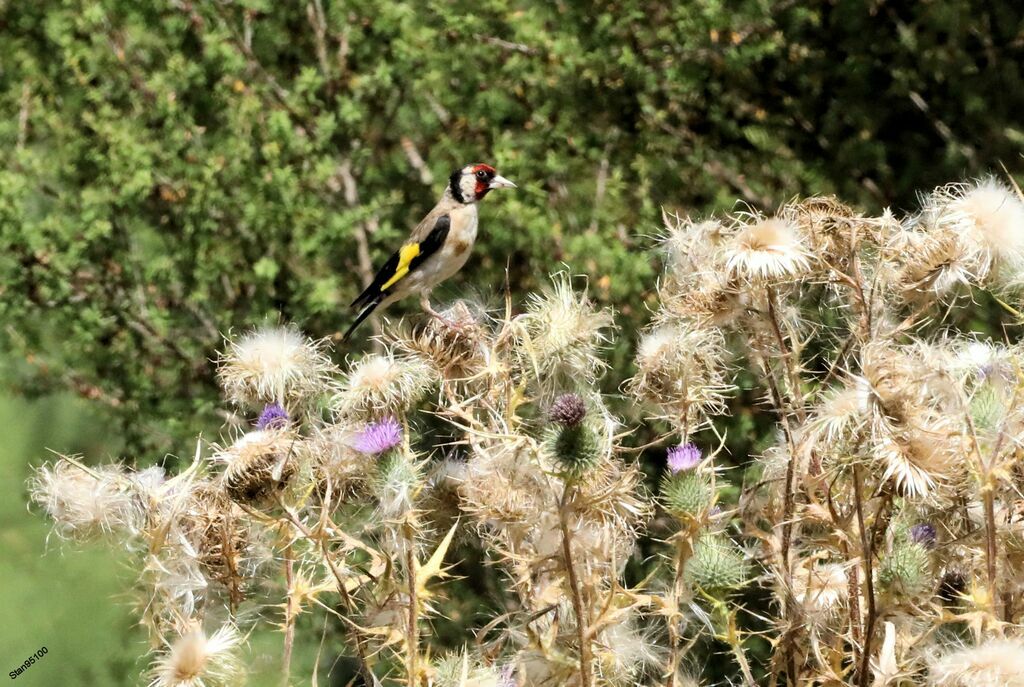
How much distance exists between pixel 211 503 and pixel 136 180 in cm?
242

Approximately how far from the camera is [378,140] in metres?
4.55

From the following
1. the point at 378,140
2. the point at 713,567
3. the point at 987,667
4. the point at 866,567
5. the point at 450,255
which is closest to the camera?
the point at 987,667

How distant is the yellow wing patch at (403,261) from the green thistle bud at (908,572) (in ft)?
7.40

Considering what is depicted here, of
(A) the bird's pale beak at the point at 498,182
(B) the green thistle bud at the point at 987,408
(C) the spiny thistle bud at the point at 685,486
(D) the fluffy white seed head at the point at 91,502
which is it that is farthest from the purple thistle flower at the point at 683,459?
(A) the bird's pale beak at the point at 498,182

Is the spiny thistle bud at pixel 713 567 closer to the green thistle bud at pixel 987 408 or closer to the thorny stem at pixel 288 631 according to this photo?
the green thistle bud at pixel 987 408

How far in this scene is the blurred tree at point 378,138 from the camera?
163 inches

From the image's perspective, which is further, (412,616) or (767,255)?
(767,255)

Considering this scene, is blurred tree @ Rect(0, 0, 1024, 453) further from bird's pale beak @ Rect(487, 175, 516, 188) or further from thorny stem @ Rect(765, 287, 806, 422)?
thorny stem @ Rect(765, 287, 806, 422)

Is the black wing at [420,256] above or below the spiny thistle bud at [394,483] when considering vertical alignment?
below

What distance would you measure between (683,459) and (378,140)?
2810 mm

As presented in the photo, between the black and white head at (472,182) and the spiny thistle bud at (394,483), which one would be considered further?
the black and white head at (472,182)

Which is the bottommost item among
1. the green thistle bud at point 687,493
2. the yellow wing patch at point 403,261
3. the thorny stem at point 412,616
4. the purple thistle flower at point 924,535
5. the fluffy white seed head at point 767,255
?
the yellow wing patch at point 403,261

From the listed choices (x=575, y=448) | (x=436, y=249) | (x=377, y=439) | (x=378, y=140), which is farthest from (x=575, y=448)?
(x=378, y=140)

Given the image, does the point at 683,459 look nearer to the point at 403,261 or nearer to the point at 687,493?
the point at 687,493
